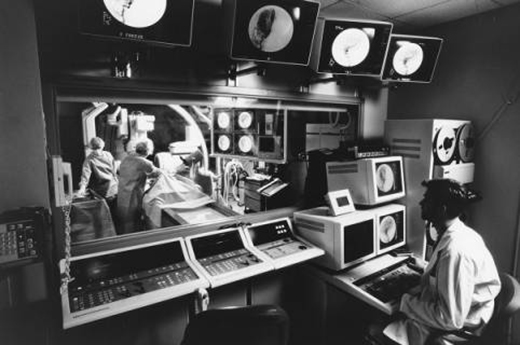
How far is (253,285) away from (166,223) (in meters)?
1.01

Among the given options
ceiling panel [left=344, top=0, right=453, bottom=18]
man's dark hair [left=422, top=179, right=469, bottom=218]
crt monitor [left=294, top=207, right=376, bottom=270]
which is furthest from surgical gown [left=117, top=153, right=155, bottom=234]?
man's dark hair [left=422, top=179, right=469, bottom=218]

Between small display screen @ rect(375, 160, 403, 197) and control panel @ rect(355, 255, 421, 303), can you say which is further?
small display screen @ rect(375, 160, 403, 197)

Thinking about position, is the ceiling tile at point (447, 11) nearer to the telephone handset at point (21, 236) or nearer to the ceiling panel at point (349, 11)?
the ceiling panel at point (349, 11)

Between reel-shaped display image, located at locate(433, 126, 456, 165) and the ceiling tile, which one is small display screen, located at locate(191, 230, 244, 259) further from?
the ceiling tile

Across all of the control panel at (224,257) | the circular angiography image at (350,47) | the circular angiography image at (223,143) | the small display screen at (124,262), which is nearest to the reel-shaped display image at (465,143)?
the circular angiography image at (350,47)

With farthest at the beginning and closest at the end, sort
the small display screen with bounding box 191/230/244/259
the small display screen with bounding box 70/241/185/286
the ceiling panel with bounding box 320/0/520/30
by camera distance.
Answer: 1. the ceiling panel with bounding box 320/0/520/30
2. the small display screen with bounding box 191/230/244/259
3. the small display screen with bounding box 70/241/185/286

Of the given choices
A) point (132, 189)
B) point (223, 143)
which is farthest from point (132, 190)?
point (223, 143)

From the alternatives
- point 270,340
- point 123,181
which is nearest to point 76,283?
point 270,340

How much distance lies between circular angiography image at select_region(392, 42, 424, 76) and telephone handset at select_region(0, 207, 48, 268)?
2.75 meters

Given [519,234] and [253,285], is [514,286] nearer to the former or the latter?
[519,234]

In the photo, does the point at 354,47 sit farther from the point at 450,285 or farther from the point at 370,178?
the point at 450,285

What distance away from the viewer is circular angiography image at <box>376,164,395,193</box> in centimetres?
266

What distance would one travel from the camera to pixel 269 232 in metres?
2.46

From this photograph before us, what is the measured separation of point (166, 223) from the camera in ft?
9.67
